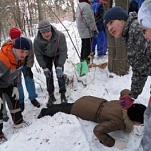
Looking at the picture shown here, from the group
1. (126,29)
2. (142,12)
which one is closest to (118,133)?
(126,29)

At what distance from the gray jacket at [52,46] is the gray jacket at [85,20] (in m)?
1.01

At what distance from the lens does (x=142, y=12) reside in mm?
1523

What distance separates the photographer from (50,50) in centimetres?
342

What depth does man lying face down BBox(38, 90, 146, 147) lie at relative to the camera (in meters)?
2.23

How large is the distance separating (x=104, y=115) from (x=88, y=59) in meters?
2.29

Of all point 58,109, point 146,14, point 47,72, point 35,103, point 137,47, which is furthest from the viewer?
point 35,103

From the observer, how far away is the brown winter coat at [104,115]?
2.22 metres

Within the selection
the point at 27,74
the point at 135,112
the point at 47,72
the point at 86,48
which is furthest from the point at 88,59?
the point at 135,112

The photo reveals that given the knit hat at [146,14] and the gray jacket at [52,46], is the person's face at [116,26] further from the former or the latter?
the gray jacket at [52,46]

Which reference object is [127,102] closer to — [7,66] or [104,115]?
[104,115]

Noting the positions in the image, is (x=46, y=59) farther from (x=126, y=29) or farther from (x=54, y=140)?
(x=126, y=29)

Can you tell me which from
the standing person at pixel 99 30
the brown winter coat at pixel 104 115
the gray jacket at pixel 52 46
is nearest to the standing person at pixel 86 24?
the standing person at pixel 99 30

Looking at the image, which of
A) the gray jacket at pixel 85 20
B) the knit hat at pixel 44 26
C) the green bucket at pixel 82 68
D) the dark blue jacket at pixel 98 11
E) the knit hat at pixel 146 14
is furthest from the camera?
the dark blue jacket at pixel 98 11

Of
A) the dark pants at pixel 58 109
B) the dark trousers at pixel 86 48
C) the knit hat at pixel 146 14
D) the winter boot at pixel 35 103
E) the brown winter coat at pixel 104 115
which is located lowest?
the winter boot at pixel 35 103
